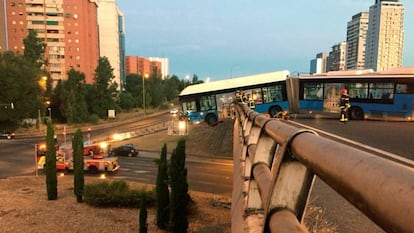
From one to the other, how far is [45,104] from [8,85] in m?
7.96

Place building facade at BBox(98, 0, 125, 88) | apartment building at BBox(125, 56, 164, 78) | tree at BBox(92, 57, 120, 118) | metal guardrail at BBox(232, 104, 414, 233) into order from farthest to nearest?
apartment building at BBox(125, 56, 164, 78) → building facade at BBox(98, 0, 125, 88) → tree at BBox(92, 57, 120, 118) → metal guardrail at BBox(232, 104, 414, 233)

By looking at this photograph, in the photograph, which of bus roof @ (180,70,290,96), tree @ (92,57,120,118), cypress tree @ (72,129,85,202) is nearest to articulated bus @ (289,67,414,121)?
bus roof @ (180,70,290,96)

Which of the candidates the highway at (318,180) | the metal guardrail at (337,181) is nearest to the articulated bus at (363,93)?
the highway at (318,180)

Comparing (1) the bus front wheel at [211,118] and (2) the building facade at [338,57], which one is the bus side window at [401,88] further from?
(2) the building facade at [338,57]

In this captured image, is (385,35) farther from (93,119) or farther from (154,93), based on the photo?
(93,119)

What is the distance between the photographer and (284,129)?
1.67 metres

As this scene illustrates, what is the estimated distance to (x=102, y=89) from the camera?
72.8 metres

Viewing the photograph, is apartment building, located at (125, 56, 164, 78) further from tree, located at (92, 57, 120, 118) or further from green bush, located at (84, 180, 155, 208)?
green bush, located at (84, 180, 155, 208)

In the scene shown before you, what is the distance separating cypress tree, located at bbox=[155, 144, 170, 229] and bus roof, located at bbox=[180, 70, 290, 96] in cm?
987

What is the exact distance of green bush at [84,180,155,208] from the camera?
79.4ft

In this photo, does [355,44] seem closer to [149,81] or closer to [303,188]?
[149,81]

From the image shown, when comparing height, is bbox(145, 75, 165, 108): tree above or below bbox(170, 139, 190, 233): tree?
above

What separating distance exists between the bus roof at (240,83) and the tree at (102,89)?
4692cm

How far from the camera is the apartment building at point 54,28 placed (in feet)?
286
